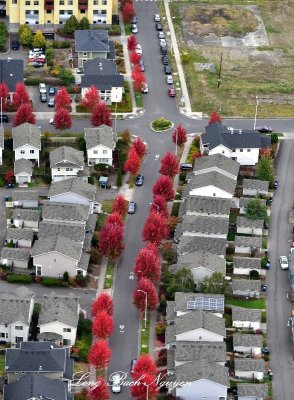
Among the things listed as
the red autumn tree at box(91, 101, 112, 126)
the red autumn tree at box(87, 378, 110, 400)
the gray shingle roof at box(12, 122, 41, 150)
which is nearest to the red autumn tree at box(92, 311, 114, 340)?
the red autumn tree at box(87, 378, 110, 400)

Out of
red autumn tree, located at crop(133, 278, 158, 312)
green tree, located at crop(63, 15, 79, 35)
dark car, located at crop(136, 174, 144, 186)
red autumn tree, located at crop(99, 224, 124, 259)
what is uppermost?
green tree, located at crop(63, 15, 79, 35)

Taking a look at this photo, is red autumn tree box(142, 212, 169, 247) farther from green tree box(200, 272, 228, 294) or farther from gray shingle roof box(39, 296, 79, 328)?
gray shingle roof box(39, 296, 79, 328)

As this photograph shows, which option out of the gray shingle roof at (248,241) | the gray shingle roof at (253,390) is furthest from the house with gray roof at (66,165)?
the gray shingle roof at (253,390)

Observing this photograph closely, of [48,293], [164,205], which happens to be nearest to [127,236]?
[164,205]

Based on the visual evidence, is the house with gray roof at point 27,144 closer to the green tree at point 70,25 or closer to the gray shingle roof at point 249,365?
the green tree at point 70,25

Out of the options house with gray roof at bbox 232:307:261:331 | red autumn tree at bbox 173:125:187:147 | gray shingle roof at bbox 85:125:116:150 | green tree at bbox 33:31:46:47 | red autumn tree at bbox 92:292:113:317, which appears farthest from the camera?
green tree at bbox 33:31:46:47

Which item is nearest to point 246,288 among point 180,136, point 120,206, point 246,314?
point 246,314
